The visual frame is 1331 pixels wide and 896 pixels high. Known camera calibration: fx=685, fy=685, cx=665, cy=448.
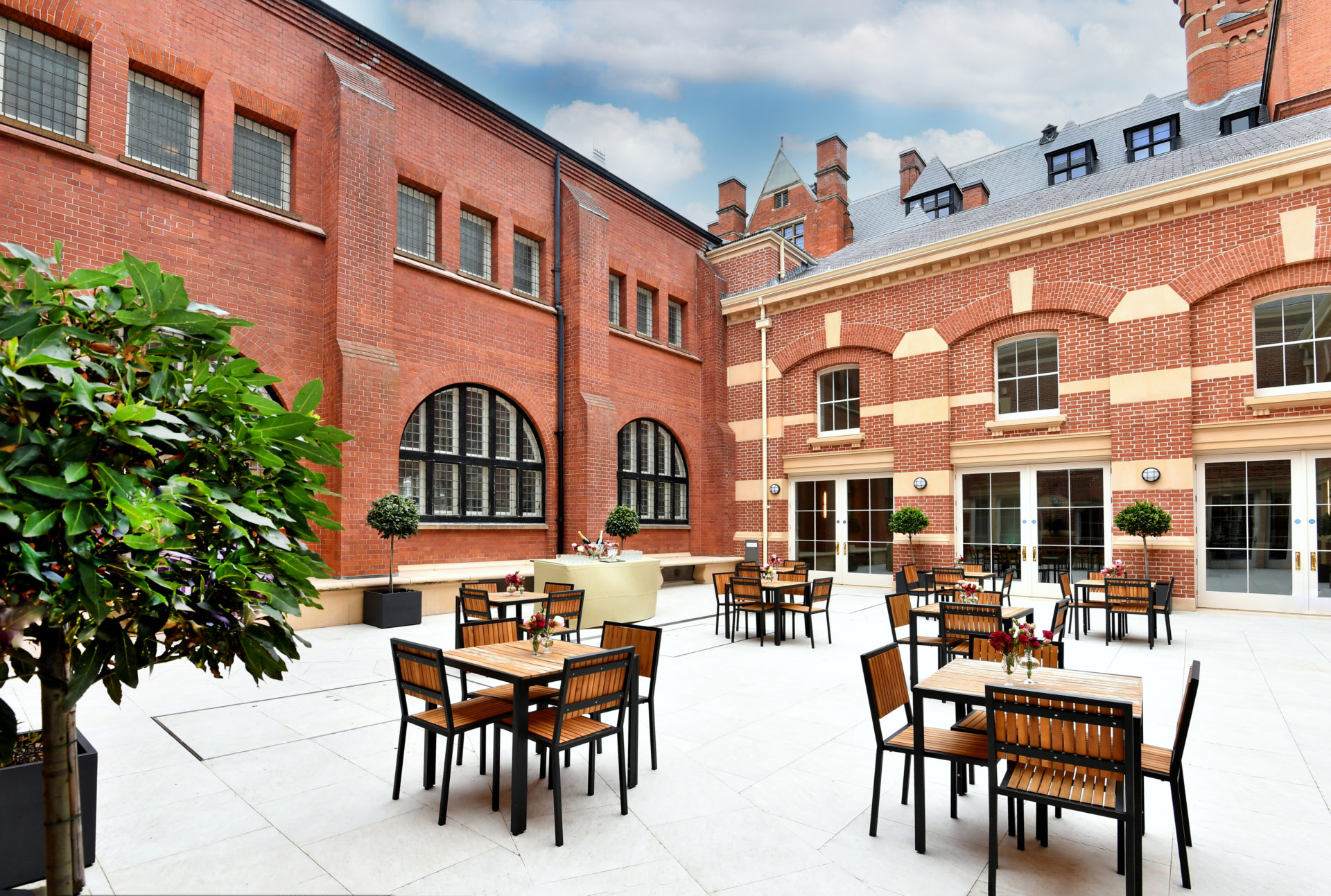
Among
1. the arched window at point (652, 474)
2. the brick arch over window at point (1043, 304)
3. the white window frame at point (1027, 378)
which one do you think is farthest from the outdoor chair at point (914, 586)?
the arched window at point (652, 474)

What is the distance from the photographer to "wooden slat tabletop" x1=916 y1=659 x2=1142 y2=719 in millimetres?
3408

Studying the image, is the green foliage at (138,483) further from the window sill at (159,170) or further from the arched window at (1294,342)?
the arched window at (1294,342)

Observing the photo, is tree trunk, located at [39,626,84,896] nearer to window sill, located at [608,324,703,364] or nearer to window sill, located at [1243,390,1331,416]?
window sill, located at [608,324,703,364]

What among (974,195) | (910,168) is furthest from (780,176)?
(974,195)

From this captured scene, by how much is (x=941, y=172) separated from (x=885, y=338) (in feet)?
25.9

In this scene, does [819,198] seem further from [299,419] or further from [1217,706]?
[299,419]

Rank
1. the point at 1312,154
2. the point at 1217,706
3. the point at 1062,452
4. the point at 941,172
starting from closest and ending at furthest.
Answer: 1. the point at 1217,706
2. the point at 1312,154
3. the point at 1062,452
4. the point at 941,172

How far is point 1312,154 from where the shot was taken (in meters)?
10.6

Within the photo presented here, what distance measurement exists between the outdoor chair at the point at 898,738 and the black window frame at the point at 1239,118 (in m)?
17.8

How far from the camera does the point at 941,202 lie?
19344mm

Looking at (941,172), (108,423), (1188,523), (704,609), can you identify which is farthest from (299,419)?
(941,172)

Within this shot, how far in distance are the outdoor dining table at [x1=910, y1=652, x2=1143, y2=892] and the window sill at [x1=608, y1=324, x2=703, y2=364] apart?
12.4 m

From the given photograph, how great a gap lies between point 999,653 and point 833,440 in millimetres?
11766

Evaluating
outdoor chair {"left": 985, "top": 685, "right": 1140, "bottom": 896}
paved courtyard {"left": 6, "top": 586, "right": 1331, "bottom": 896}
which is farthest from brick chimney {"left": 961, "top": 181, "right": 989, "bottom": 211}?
outdoor chair {"left": 985, "top": 685, "right": 1140, "bottom": 896}
